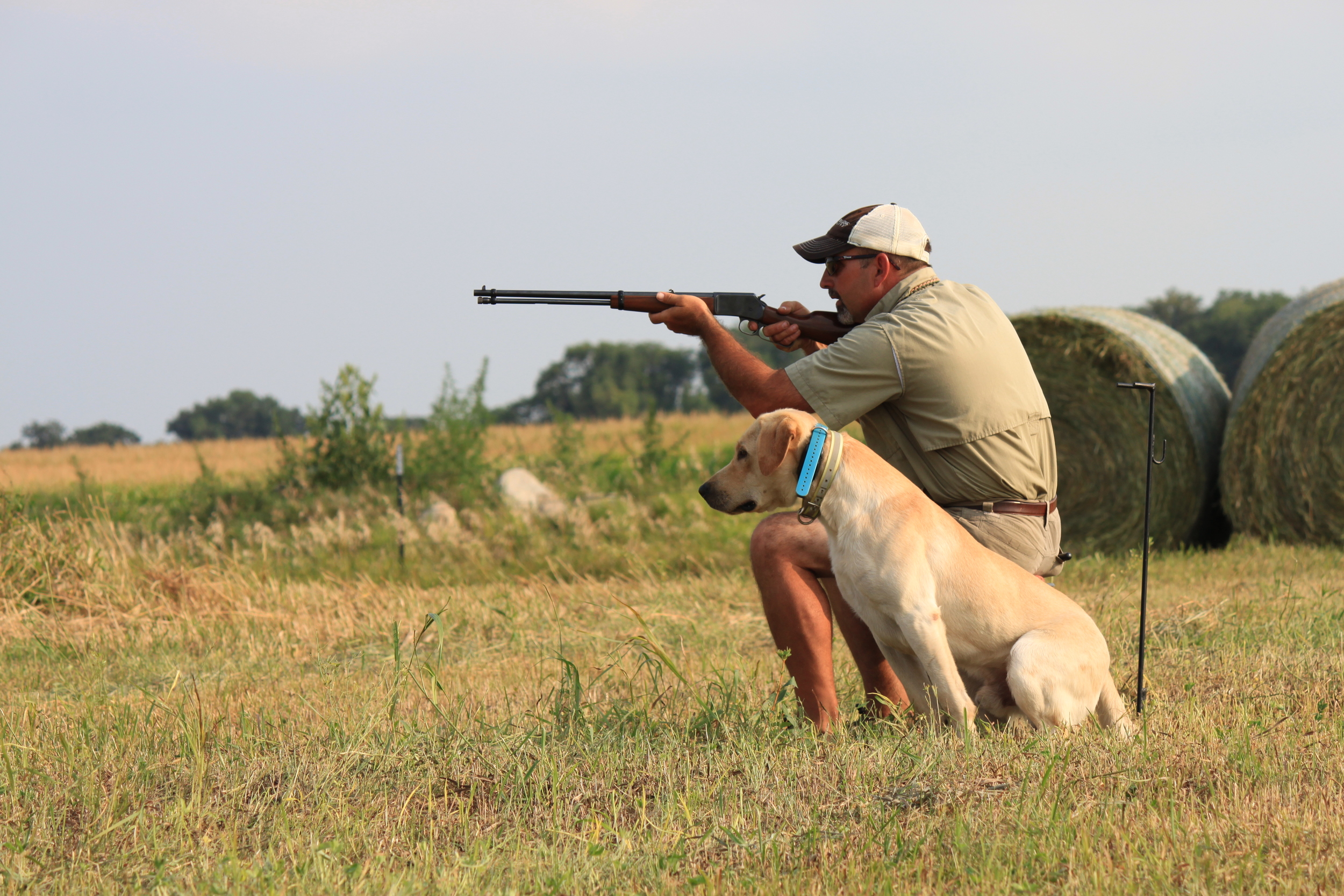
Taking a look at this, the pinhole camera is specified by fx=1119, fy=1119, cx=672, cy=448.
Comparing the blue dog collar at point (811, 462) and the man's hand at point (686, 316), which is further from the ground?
the man's hand at point (686, 316)

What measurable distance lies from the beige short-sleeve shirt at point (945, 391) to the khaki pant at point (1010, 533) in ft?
0.25

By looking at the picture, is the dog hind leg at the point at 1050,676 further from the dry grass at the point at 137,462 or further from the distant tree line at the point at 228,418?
the distant tree line at the point at 228,418

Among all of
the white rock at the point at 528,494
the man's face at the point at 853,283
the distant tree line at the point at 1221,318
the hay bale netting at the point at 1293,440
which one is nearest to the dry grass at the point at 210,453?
the white rock at the point at 528,494

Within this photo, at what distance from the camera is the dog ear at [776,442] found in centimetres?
420

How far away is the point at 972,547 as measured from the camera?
13.6 feet

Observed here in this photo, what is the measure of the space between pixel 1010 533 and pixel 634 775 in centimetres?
185

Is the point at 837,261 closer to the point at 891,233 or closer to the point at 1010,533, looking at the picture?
the point at 891,233

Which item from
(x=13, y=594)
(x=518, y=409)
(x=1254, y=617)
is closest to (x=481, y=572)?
(x=13, y=594)

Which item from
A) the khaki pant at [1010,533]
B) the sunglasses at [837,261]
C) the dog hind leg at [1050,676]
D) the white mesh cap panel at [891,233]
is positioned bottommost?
the dog hind leg at [1050,676]

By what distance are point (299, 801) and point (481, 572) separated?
6.29m

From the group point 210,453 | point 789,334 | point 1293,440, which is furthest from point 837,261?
point 210,453

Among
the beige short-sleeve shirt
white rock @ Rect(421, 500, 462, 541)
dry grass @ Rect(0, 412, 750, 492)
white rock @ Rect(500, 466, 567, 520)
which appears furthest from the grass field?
dry grass @ Rect(0, 412, 750, 492)

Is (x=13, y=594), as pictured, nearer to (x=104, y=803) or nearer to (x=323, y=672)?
(x=323, y=672)

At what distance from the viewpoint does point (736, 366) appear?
4762mm
